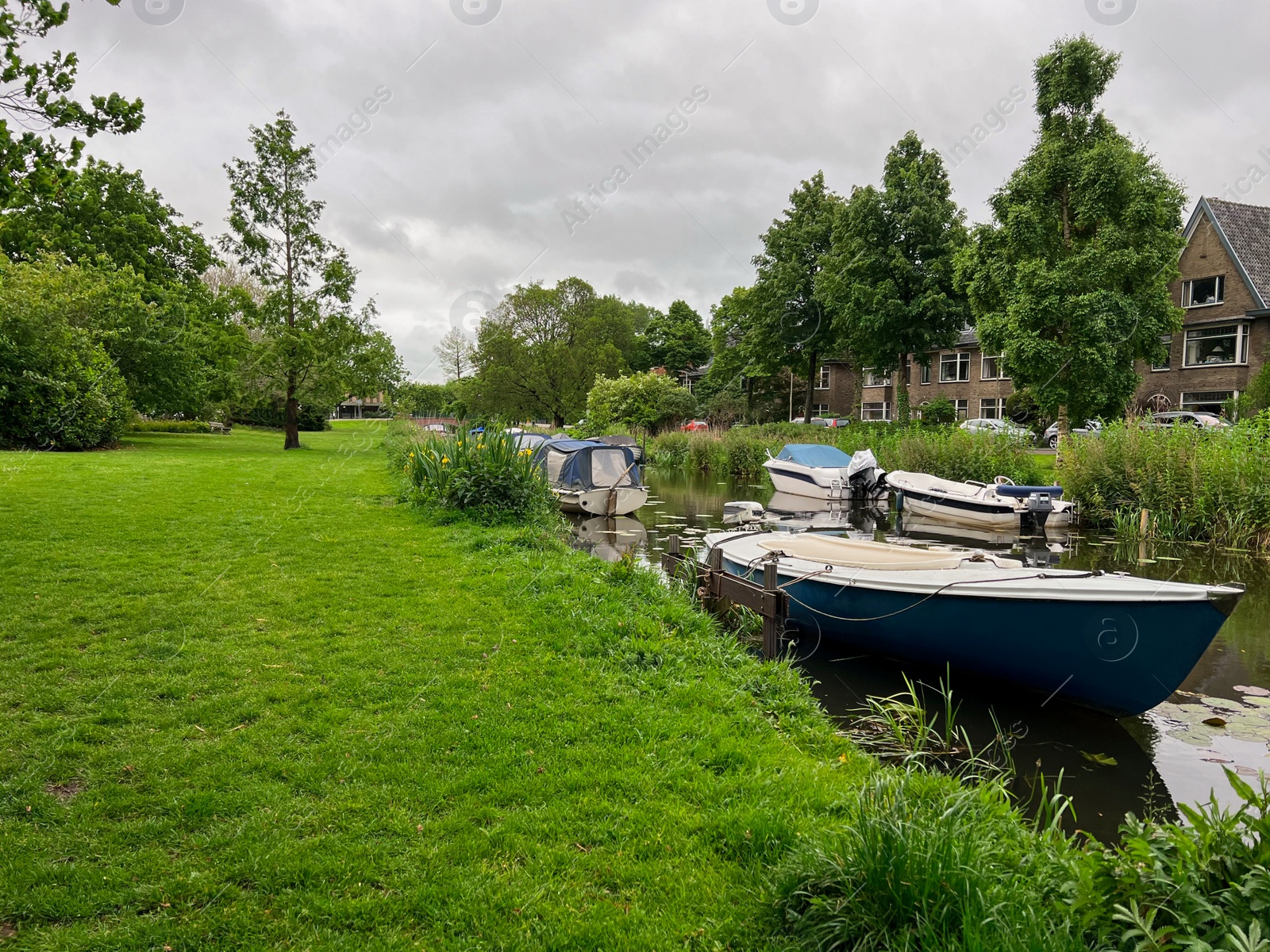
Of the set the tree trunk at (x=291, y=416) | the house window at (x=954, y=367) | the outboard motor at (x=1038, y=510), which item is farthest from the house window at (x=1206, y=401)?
the tree trunk at (x=291, y=416)

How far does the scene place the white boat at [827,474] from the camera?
2344 centimetres

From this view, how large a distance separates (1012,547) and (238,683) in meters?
14.9

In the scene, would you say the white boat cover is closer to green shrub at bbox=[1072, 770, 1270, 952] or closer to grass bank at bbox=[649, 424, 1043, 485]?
green shrub at bbox=[1072, 770, 1270, 952]

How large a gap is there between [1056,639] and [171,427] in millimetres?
39849

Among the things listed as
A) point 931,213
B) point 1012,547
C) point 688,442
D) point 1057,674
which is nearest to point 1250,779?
point 1057,674

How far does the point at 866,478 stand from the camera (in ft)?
77.4

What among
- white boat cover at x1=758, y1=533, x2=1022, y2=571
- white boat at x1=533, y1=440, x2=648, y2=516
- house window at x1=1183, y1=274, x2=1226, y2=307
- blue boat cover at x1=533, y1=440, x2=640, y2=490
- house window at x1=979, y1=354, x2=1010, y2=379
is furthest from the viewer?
house window at x1=979, y1=354, x2=1010, y2=379

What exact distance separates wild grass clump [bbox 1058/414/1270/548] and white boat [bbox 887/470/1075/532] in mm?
903

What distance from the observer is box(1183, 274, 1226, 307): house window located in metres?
33.6

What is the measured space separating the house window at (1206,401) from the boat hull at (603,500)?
97.6ft

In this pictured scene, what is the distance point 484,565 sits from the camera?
880 cm

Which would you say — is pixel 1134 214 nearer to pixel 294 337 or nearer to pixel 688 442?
pixel 688 442

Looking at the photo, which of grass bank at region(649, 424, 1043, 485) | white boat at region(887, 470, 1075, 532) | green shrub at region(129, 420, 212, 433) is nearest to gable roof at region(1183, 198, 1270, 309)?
grass bank at region(649, 424, 1043, 485)

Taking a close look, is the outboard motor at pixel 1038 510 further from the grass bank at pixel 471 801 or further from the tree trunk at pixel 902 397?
the tree trunk at pixel 902 397
